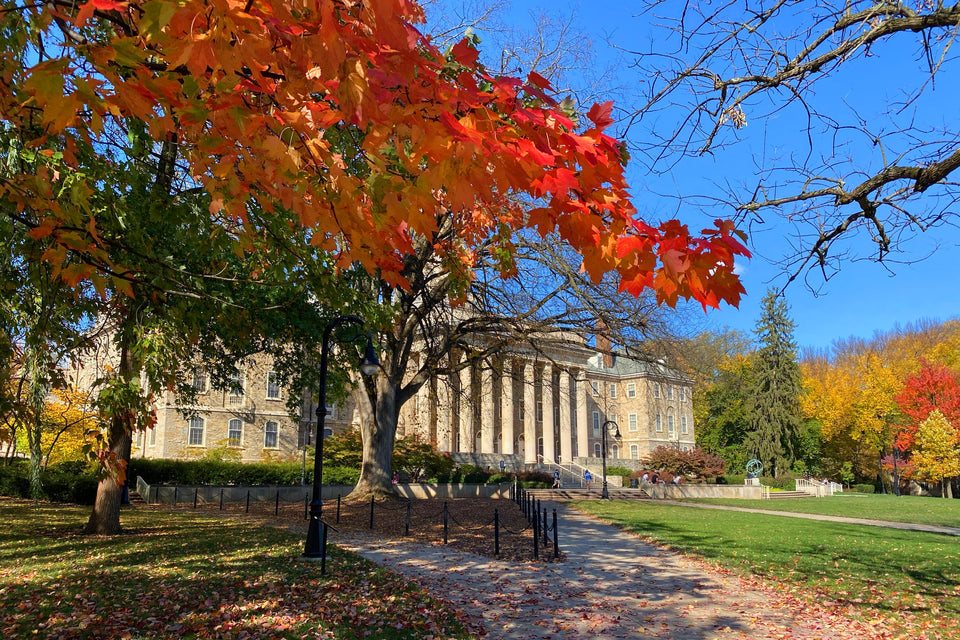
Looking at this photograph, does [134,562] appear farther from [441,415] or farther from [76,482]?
[441,415]

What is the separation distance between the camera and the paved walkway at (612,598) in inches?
260

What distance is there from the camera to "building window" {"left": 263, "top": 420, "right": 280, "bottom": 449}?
49466 millimetres

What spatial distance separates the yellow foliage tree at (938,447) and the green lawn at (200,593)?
166 feet

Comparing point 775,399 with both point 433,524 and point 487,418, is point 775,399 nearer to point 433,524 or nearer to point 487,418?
point 487,418

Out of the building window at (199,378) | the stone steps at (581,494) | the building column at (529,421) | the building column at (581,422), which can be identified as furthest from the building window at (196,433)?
the building column at (581,422)

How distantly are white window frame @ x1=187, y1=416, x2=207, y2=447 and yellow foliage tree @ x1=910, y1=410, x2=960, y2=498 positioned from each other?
53634mm

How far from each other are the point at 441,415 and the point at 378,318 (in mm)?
39749

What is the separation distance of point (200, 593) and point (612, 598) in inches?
204

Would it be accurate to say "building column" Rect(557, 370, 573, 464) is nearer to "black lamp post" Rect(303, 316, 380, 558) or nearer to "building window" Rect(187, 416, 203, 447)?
"building window" Rect(187, 416, 203, 447)

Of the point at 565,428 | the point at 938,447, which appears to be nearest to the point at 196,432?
the point at 565,428

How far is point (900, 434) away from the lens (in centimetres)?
5106

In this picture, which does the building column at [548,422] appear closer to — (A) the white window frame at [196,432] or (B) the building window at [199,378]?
(A) the white window frame at [196,432]

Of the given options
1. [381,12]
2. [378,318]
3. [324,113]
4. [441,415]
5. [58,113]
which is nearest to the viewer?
[381,12]

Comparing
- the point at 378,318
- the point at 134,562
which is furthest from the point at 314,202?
the point at 134,562
